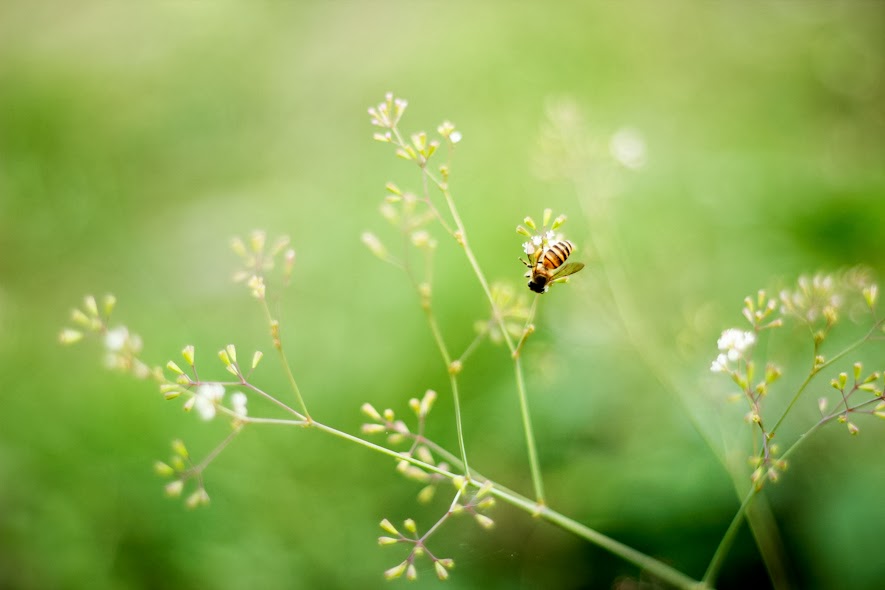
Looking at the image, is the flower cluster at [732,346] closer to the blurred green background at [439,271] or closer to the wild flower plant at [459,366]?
the wild flower plant at [459,366]

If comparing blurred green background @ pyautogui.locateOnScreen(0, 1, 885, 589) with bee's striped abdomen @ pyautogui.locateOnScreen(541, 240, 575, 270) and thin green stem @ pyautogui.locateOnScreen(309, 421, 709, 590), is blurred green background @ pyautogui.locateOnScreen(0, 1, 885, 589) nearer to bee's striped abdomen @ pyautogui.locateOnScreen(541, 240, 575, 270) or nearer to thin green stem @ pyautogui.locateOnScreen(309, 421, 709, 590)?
bee's striped abdomen @ pyautogui.locateOnScreen(541, 240, 575, 270)

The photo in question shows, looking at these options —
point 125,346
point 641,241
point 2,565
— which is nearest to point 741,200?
point 641,241

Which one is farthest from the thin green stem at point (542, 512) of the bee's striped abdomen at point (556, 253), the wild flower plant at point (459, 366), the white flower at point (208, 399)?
the bee's striped abdomen at point (556, 253)

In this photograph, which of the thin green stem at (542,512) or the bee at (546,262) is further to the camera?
the bee at (546,262)

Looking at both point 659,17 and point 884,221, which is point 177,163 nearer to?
point 659,17

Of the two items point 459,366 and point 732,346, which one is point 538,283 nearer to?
point 459,366

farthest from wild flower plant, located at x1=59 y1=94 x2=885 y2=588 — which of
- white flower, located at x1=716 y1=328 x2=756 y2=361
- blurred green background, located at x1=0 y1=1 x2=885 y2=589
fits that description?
blurred green background, located at x1=0 y1=1 x2=885 y2=589
